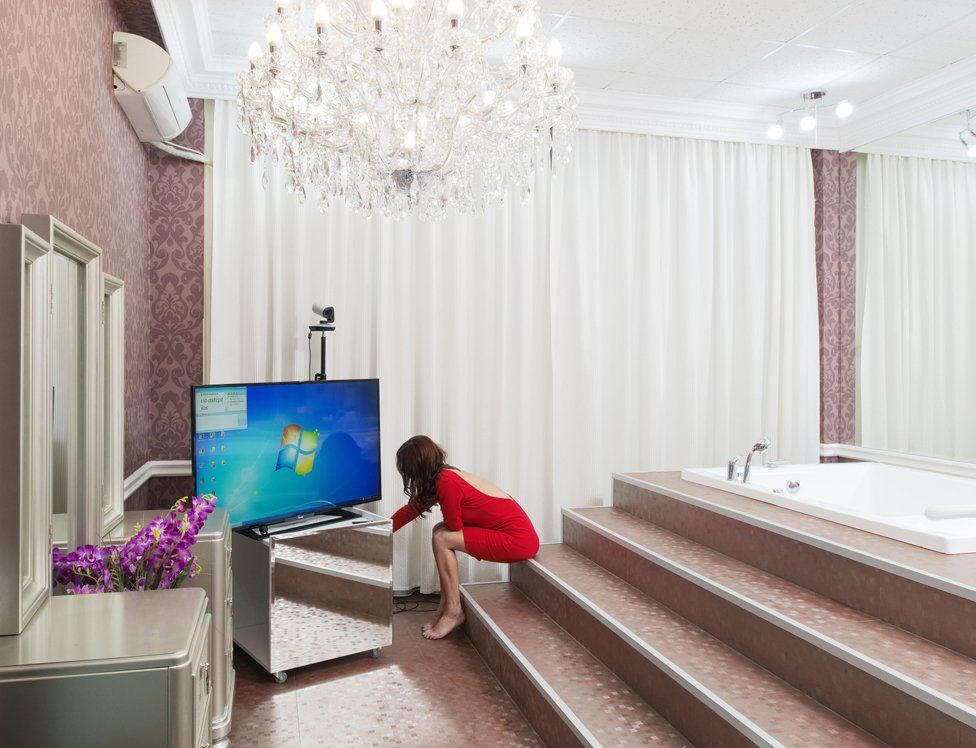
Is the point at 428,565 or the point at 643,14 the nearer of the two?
the point at 643,14

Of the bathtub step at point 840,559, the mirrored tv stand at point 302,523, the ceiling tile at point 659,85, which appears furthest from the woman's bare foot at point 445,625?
the ceiling tile at point 659,85

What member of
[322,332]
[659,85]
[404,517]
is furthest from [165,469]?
[659,85]

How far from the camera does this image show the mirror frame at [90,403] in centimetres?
205

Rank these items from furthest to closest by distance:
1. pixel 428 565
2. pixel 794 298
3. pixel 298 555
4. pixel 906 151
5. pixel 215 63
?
pixel 794 298 → pixel 906 151 → pixel 428 565 → pixel 215 63 → pixel 298 555

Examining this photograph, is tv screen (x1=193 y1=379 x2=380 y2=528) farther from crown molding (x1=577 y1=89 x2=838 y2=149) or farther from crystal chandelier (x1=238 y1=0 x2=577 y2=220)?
crown molding (x1=577 y1=89 x2=838 y2=149)

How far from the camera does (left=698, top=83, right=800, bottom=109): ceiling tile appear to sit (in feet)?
13.6

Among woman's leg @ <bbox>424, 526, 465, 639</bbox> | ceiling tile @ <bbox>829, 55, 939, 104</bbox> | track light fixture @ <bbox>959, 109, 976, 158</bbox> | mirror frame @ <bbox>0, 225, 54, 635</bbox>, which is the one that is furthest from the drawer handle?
track light fixture @ <bbox>959, 109, 976, 158</bbox>

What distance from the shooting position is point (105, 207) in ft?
8.82

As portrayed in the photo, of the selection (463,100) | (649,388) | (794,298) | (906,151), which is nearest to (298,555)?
(463,100)

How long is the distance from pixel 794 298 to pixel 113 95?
378cm

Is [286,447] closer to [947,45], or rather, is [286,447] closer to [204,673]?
[204,673]

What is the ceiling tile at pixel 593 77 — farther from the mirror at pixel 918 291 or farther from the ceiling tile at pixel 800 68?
the mirror at pixel 918 291

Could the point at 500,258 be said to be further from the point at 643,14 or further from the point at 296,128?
the point at 296,128

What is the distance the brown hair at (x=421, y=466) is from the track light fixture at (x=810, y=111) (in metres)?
2.51
